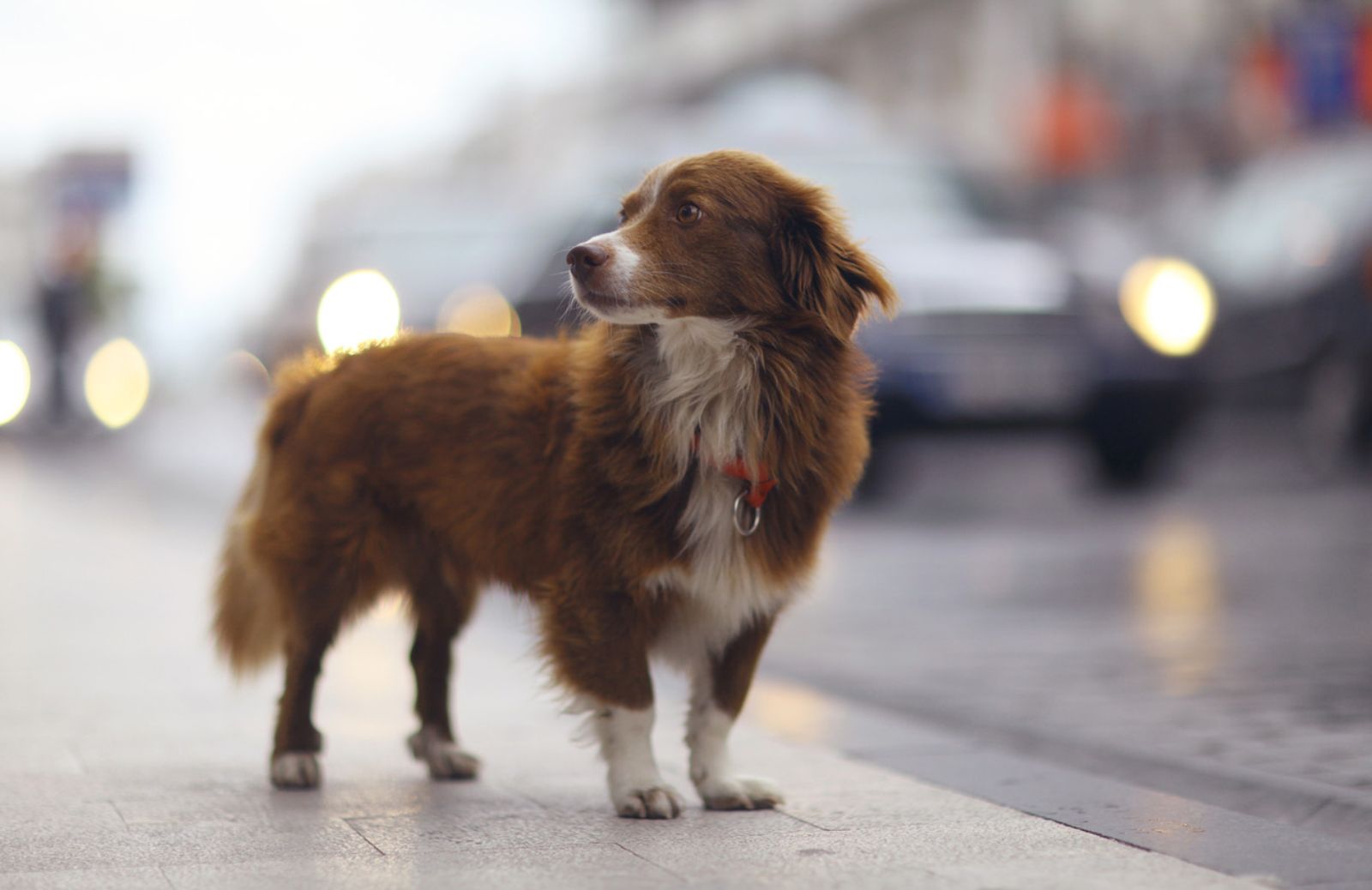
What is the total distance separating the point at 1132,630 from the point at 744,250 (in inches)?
127

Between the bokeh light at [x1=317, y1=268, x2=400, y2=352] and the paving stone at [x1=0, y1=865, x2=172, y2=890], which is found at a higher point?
the bokeh light at [x1=317, y1=268, x2=400, y2=352]

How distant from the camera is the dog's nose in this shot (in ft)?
12.7

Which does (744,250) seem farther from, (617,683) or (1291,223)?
(1291,223)

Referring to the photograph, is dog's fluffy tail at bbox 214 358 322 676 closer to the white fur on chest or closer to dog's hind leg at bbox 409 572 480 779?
dog's hind leg at bbox 409 572 480 779

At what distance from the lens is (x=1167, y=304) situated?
34.0 ft

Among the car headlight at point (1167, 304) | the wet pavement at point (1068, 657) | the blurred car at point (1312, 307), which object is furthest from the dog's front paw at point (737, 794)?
the blurred car at point (1312, 307)

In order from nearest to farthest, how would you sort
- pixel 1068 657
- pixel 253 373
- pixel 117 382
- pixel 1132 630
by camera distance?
1. pixel 1068 657
2. pixel 1132 630
3. pixel 253 373
4. pixel 117 382

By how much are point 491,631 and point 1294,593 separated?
10.4ft

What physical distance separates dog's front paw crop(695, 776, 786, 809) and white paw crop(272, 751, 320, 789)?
3.12 feet

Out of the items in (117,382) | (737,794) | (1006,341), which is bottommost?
(737,794)

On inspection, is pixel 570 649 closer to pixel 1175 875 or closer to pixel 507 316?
pixel 1175 875

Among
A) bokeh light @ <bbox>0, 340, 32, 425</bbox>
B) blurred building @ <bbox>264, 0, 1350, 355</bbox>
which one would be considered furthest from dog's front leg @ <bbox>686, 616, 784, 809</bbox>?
bokeh light @ <bbox>0, 340, 32, 425</bbox>

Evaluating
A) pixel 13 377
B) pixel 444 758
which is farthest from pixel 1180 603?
pixel 13 377

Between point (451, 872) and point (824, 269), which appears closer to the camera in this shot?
point (451, 872)
